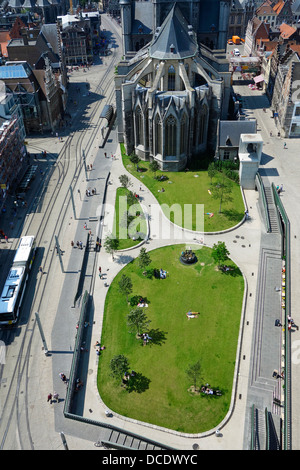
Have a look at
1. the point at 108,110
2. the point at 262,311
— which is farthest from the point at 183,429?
the point at 108,110

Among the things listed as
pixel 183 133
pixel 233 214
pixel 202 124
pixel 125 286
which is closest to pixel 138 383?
pixel 125 286

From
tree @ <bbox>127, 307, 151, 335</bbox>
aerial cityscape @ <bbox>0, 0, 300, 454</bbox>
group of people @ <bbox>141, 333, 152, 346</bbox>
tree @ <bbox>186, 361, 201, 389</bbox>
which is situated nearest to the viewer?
aerial cityscape @ <bbox>0, 0, 300, 454</bbox>

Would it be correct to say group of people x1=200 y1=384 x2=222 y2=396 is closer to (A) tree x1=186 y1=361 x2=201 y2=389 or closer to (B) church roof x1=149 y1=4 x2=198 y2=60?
(A) tree x1=186 y1=361 x2=201 y2=389

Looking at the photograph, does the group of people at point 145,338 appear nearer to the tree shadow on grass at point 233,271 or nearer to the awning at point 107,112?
the tree shadow on grass at point 233,271

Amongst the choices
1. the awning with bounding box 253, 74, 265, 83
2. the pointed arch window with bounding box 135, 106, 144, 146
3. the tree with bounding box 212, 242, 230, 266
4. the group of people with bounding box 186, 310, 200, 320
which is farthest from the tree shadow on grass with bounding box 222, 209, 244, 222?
the awning with bounding box 253, 74, 265, 83

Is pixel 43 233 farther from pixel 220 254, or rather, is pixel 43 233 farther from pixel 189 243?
pixel 220 254

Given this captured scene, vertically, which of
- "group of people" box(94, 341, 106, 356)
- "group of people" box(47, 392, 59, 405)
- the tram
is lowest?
"group of people" box(47, 392, 59, 405)
